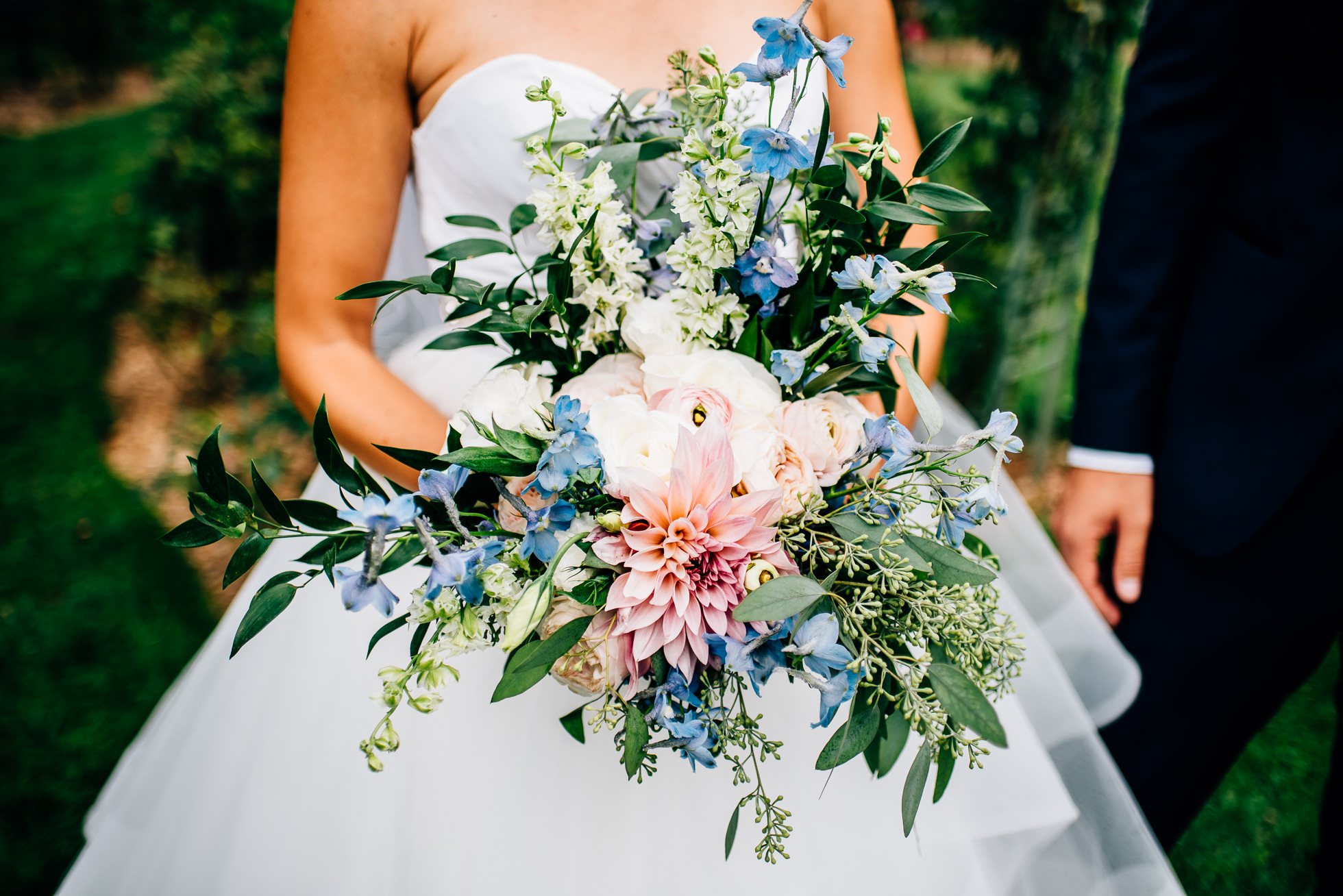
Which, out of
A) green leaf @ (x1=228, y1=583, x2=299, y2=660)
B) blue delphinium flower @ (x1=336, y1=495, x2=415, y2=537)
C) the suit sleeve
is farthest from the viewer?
the suit sleeve

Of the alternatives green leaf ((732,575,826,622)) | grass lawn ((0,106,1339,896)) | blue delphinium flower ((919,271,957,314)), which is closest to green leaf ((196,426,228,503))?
green leaf ((732,575,826,622))

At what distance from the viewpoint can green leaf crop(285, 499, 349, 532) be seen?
0.83 metres

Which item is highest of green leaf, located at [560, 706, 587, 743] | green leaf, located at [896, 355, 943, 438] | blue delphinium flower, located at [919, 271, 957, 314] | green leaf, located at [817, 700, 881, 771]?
blue delphinium flower, located at [919, 271, 957, 314]

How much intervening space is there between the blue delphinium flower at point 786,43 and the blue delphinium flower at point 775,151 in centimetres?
7

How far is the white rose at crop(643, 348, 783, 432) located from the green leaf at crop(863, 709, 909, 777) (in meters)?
0.39

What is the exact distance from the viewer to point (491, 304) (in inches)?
39.7

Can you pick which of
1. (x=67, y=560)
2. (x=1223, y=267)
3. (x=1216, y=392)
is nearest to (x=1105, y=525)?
(x=1216, y=392)

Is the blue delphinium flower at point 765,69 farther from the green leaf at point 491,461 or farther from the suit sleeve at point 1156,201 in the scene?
the suit sleeve at point 1156,201

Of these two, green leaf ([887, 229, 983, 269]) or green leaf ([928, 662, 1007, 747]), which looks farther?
green leaf ([887, 229, 983, 269])

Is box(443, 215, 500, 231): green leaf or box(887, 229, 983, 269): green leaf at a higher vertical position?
box(443, 215, 500, 231): green leaf

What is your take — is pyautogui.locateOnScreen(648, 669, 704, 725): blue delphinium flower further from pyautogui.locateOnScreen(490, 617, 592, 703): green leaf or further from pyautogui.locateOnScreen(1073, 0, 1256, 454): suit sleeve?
pyautogui.locateOnScreen(1073, 0, 1256, 454): suit sleeve

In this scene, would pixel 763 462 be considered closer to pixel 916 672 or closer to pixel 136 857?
pixel 916 672

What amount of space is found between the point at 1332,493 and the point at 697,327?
1418 millimetres

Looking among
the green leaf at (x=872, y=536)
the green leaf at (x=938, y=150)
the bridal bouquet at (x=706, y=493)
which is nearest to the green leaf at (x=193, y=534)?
the bridal bouquet at (x=706, y=493)
